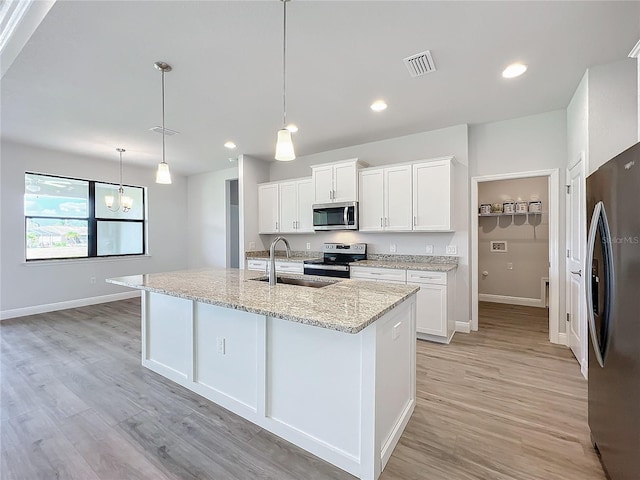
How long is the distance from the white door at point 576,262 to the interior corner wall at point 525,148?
0.13m

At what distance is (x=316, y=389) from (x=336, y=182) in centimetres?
314

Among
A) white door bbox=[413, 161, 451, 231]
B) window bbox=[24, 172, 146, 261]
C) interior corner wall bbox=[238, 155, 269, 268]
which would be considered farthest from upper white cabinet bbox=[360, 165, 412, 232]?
window bbox=[24, 172, 146, 261]

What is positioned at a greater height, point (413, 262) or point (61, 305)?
point (413, 262)

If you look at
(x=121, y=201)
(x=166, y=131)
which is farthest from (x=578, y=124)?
(x=121, y=201)

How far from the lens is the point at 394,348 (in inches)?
69.5

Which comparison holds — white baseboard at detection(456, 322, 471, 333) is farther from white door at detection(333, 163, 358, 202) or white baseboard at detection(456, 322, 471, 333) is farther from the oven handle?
white door at detection(333, 163, 358, 202)

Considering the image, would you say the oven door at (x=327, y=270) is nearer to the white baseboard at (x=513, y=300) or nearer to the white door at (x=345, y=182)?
the white door at (x=345, y=182)

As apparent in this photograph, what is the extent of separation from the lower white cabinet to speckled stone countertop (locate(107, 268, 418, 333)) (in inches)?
54.3

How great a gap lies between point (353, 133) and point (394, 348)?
10.3 feet

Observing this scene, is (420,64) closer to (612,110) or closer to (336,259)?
(612,110)

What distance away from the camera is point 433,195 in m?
3.63

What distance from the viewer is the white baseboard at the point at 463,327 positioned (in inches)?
149

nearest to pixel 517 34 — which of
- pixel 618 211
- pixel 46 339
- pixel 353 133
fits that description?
pixel 618 211

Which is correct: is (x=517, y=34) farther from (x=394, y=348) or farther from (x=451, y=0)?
(x=394, y=348)
